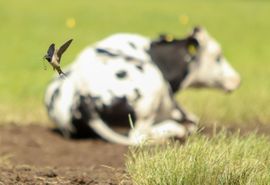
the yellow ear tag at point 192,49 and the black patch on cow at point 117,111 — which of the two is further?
the yellow ear tag at point 192,49

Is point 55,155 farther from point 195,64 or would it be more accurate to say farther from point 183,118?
point 195,64

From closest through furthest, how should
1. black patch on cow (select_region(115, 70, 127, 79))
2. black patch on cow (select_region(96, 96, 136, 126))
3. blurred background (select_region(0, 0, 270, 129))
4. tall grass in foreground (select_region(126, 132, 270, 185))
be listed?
tall grass in foreground (select_region(126, 132, 270, 185)) → black patch on cow (select_region(96, 96, 136, 126)) → black patch on cow (select_region(115, 70, 127, 79)) → blurred background (select_region(0, 0, 270, 129))

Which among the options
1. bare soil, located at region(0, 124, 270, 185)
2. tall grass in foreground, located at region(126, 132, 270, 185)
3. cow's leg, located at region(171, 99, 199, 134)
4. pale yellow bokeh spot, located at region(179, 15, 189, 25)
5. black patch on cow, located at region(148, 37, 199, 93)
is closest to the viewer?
tall grass in foreground, located at region(126, 132, 270, 185)

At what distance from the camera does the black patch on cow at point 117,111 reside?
410 inches

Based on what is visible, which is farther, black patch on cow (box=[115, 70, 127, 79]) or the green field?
black patch on cow (box=[115, 70, 127, 79])

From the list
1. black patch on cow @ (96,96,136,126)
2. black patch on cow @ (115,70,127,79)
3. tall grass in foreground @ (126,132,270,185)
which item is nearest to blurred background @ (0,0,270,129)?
black patch on cow @ (96,96,136,126)

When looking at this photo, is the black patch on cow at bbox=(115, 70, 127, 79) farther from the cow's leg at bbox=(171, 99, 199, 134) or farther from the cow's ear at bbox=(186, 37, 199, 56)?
the cow's ear at bbox=(186, 37, 199, 56)

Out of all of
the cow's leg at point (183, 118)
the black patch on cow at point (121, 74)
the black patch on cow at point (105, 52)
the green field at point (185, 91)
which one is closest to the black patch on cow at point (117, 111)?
the black patch on cow at point (121, 74)

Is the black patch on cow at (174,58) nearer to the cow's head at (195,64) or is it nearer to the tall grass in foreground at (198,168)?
the cow's head at (195,64)

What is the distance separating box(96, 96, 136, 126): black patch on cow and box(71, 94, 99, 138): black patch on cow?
0.14 meters

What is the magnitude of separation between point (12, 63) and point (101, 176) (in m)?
14.3

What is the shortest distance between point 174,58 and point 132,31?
14.4 m

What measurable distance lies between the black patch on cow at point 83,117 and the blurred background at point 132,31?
52.0 inches

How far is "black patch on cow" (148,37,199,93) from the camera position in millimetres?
11898
